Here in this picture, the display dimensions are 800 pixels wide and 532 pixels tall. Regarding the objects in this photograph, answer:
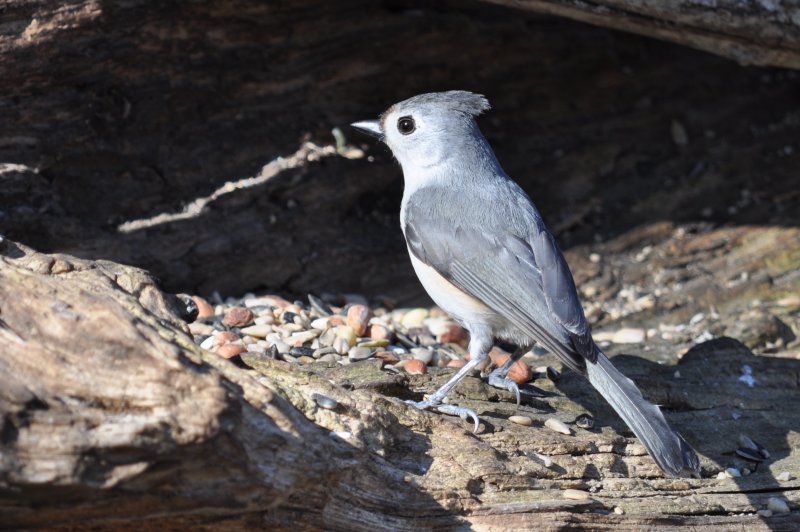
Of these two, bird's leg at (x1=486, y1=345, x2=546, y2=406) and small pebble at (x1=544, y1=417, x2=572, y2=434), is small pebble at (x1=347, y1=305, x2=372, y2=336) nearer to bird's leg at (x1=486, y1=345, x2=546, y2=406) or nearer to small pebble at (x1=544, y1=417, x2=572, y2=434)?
bird's leg at (x1=486, y1=345, x2=546, y2=406)

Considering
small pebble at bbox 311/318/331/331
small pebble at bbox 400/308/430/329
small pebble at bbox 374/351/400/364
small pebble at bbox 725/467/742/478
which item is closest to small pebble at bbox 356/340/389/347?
small pebble at bbox 374/351/400/364

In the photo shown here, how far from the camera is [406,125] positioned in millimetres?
4992

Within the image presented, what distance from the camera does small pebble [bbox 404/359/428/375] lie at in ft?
14.4

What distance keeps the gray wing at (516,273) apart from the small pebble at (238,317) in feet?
2.95

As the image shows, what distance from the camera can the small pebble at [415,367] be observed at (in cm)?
440

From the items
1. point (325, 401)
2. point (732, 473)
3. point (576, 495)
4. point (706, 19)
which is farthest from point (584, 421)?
point (706, 19)

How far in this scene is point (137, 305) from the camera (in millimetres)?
3482

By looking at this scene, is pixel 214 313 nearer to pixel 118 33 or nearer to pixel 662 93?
pixel 118 33

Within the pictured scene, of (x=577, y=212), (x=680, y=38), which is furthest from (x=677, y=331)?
(x=680, y=38)

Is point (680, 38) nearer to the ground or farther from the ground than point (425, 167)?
farther from the ground

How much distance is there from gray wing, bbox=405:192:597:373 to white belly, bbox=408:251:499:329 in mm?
45

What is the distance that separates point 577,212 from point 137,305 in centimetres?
379

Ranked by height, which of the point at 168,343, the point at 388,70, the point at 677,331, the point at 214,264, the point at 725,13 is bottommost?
the point at 677,331

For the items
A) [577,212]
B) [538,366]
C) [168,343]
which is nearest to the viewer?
[168,343]
